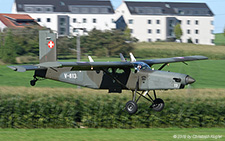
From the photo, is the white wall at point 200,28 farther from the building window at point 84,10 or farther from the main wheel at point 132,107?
the main wheel at point 132,107

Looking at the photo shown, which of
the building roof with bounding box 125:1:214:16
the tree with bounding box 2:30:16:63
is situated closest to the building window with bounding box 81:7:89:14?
the building roof with bounding box 125:1:214:16

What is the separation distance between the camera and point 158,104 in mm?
21938

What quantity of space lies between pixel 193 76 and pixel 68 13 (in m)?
64.7

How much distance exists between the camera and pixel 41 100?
956 inches

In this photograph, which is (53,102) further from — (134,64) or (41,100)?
(134,64)

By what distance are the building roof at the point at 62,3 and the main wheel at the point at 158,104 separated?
89.9 metres

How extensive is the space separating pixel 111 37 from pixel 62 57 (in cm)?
1231

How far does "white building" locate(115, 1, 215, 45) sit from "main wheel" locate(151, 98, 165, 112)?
9047cm

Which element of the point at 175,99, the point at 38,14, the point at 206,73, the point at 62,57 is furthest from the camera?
the point at 38,14

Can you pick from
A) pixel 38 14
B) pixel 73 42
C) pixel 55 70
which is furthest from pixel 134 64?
pixel 38 14

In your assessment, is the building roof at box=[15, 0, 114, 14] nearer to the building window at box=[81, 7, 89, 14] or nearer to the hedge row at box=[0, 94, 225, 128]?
the building window at box=[81, 7, 89, 14]

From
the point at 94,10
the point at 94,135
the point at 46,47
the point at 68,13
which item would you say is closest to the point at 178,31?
the point at 94,10

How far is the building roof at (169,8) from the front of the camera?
116 meters

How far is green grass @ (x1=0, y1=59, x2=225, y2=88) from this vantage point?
45500 mm
